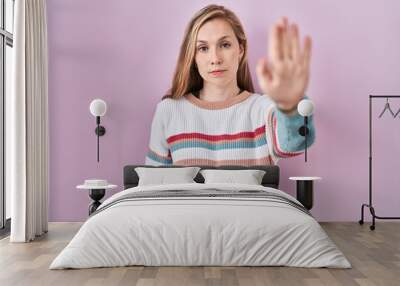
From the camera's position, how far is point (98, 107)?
20.0 feet

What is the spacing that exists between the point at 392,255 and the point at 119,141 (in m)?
3.25

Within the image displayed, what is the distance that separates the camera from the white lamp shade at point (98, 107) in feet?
20.0

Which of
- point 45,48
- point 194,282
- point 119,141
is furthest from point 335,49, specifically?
point 194,282

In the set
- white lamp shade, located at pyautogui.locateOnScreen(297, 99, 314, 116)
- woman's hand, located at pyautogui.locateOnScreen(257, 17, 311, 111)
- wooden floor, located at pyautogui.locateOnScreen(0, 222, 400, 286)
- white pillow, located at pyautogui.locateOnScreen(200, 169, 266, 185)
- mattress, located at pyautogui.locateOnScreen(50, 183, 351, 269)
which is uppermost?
white lamp shade, located at pyautogui.locateOnScreen(297, 99, 314, 116)

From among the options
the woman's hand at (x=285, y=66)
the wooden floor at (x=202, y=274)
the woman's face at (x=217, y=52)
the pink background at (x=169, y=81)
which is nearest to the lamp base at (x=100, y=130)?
the pink background at (x=169, y=81)

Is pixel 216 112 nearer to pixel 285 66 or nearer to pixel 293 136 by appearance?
pixel 293 136

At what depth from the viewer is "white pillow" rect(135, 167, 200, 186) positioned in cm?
564

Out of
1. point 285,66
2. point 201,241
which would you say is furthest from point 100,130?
point 285,66

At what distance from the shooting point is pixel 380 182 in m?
6.36

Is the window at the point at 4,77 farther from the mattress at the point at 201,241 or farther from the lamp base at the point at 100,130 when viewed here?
the mattress at the point at 201,241

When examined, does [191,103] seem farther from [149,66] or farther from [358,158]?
[358,158]

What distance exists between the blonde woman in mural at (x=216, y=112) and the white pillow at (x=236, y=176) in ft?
1.49

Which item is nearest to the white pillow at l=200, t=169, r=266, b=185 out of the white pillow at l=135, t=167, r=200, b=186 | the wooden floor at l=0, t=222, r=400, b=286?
the white pillow at l=135, t=167, r=200, b=186

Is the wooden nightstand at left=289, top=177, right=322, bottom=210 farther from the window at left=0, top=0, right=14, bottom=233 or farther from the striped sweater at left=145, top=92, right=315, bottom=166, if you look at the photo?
the window at left=0, top=0, right=14, bottom=233
